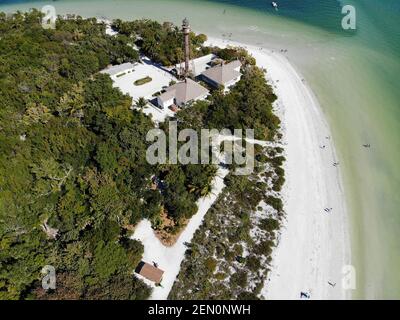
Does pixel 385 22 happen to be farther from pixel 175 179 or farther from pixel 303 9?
pixel 175 179

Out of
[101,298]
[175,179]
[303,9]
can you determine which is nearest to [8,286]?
[101,298]

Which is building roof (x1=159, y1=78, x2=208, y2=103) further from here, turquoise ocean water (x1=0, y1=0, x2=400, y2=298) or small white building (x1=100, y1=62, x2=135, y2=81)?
turquoise ocean water (x1=0, y1=0, x2=400, y2=298)

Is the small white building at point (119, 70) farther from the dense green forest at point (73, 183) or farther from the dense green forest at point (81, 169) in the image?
the dense green forest at point (73, 183)

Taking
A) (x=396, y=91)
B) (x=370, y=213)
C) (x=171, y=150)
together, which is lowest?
(x=370, y=213)

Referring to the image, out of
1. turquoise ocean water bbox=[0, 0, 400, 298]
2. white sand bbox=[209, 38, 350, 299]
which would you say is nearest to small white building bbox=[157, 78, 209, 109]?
white sand bbox=[209, 38, 350, 299]

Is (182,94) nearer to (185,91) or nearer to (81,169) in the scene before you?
(185,91)

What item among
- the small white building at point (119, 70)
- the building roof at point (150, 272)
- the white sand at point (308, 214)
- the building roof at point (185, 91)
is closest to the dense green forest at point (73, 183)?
the building roof at point (150, 272)
